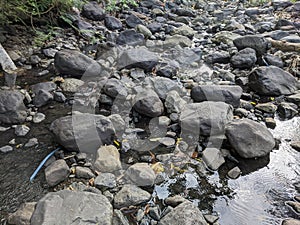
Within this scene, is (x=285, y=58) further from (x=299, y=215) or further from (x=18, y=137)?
(x=18, y=137)

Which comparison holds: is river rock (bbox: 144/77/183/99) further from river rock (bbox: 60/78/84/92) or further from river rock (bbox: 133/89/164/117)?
river rock (bbox: 60/78/84/92)

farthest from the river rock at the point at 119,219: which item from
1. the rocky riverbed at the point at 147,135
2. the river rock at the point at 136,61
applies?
the river rock at the point at 136,61

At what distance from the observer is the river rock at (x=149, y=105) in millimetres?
2850

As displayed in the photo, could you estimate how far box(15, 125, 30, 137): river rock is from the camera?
2.58 m

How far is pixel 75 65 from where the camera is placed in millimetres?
3451

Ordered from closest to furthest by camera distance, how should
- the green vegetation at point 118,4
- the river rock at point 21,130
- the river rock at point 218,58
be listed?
the river rock at point 21,130
the river rock at point 218,58
the green vegetation at point 118,4

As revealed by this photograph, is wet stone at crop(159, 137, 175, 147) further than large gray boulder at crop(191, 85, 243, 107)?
No

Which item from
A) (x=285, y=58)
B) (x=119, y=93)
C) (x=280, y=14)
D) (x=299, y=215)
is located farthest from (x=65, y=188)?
(x=280, y=14)

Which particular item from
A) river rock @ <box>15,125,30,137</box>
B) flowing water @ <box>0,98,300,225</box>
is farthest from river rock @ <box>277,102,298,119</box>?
river rock @ <box>15,125,30,137</box>

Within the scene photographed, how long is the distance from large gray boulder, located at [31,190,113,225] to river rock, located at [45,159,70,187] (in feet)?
0.72

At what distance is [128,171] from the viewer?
7.24ft

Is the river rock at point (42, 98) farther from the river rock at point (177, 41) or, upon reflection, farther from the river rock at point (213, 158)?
the river rock at point (177, 41)

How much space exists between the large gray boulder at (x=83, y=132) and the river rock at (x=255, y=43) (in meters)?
2.94

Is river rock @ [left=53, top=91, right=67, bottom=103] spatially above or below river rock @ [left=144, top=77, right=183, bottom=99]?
below
